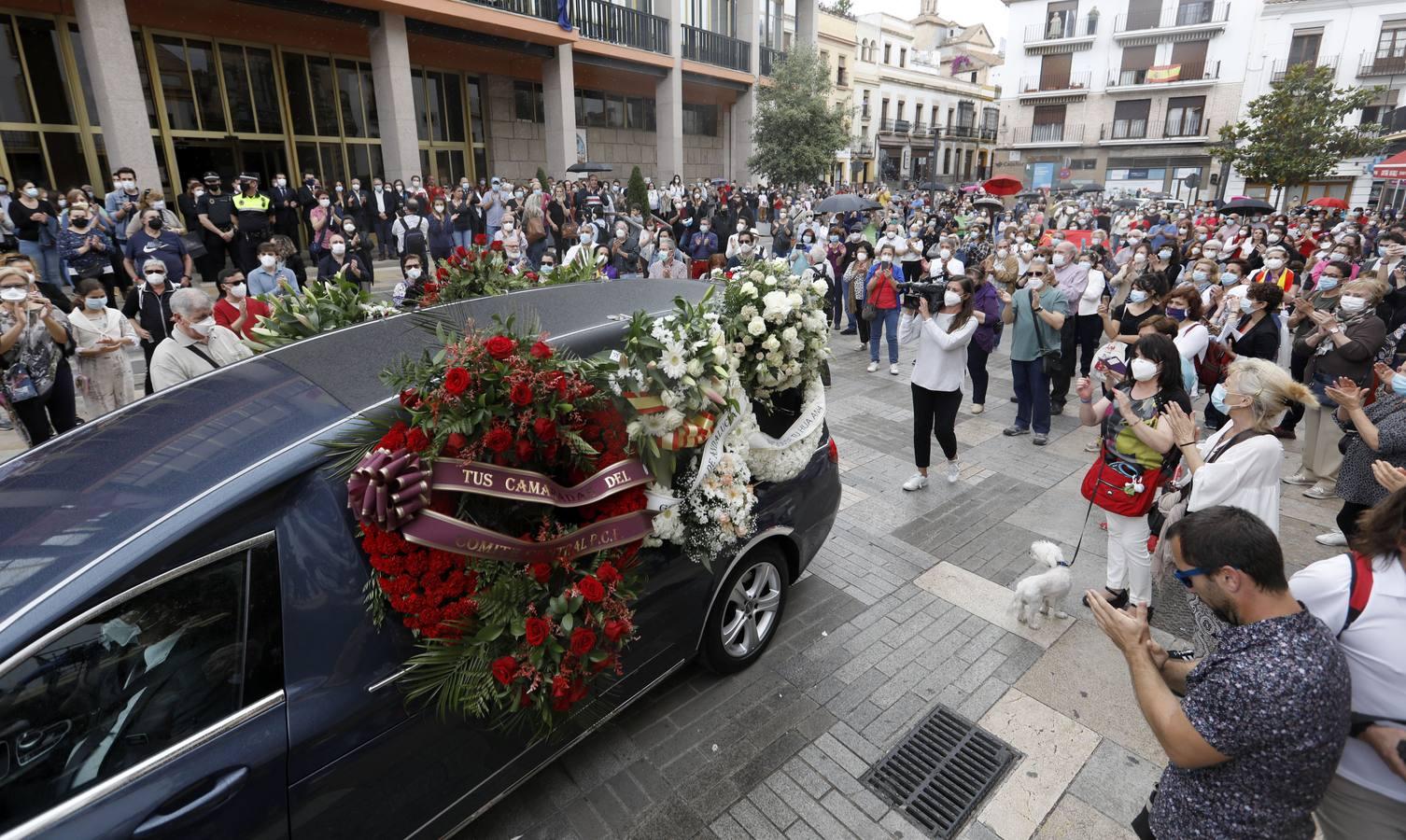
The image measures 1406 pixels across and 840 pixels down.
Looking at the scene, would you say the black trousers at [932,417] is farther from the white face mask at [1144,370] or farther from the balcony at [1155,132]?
the balcony at [1155,132]

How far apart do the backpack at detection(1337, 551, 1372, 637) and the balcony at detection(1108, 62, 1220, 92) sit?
56.2m

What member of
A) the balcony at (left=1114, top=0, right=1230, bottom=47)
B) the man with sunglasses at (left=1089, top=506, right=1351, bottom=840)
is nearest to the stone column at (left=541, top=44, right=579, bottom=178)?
the man with sunglasses at (left=1089, top=506, right=1351, bottom=840)

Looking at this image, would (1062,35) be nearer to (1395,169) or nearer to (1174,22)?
(1174,22)

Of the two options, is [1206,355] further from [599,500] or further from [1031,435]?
[599,500]

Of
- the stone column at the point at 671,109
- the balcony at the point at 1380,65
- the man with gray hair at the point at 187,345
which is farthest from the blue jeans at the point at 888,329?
the balcony at the point at 1380,65

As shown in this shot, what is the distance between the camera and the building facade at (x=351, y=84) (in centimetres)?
1400

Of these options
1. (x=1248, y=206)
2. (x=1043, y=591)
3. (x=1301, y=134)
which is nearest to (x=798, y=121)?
(x=1248, y=206)

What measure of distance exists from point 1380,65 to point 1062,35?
18.0 m

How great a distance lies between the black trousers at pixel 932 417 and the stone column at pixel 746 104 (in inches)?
985

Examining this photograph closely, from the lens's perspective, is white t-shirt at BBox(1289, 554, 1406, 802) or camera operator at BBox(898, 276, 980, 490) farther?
camera operator at BBox(898, 276, 980, 490)

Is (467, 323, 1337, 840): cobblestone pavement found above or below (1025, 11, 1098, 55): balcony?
below

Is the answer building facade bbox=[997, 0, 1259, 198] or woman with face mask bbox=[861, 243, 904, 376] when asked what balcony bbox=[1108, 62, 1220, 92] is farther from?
woman with face mask bbox=[861, 243, 904, 376]

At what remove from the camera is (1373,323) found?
5.91m

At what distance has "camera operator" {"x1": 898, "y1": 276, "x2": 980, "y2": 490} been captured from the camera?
577cm
